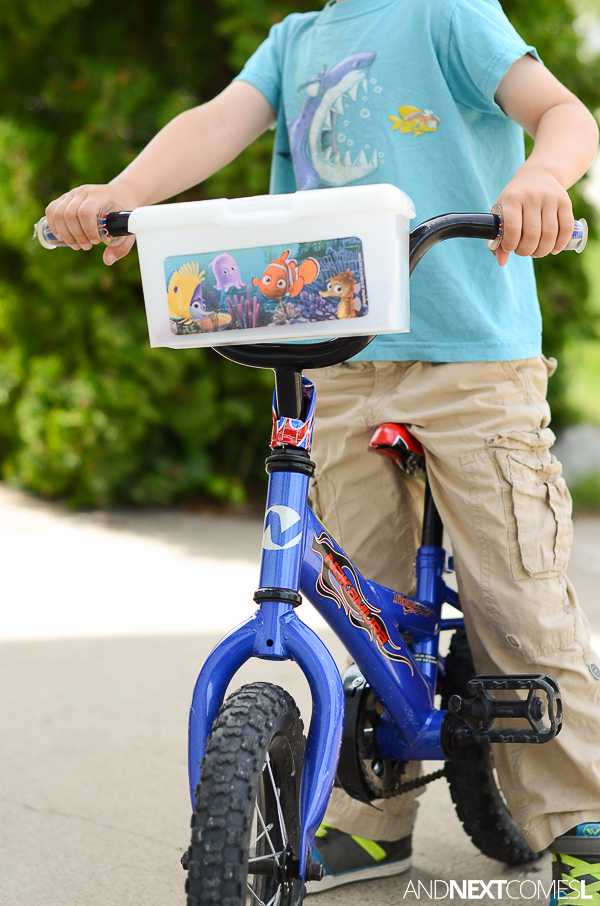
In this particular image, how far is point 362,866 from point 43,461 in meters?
3.38

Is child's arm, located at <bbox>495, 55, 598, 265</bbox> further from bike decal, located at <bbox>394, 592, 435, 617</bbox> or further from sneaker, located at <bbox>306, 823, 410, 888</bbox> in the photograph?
sneaker, located at <bbox>306, 823, 410, 888</bbox>

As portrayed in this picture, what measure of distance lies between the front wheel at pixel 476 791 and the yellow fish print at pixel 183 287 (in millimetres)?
948

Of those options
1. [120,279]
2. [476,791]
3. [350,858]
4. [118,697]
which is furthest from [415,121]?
[120,279]

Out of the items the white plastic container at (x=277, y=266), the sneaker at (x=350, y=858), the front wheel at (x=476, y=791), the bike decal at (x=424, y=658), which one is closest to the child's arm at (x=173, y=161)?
the white plastic container at (x=277, y=266)

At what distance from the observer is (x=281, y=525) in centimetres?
125

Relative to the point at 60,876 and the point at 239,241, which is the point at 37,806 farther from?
the point at 239,241

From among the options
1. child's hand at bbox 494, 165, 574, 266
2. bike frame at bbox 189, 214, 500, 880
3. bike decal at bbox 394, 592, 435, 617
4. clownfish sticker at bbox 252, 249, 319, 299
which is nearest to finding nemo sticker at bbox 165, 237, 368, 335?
clownfish sticker at bbox 252, 249, 319, 299

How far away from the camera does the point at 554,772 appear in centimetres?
157

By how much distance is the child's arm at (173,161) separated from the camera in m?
1.37

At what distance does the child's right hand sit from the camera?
1.36m

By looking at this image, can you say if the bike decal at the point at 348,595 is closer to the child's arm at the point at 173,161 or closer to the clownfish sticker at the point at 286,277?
the clownfish sticker at the point at 286,277

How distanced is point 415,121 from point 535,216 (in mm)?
450

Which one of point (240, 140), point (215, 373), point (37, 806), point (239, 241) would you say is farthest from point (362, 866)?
point (215, 373)

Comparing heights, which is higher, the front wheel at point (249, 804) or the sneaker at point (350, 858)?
the front wheel at point (249, 804)
